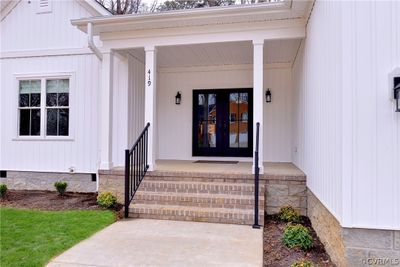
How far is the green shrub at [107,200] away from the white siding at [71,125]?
1.59 metres

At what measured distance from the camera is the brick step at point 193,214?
14.6 feet

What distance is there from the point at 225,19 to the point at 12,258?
14.2 feet

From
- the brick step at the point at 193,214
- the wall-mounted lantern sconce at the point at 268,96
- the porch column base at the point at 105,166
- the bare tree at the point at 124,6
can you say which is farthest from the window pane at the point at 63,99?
the bare tree at the point at 124,6

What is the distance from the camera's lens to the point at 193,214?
15.1 feet

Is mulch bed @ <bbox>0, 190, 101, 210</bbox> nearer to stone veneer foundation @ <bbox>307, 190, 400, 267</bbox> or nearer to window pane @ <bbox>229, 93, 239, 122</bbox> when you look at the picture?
window pane @ <bbox>229, 93, 239, 122</bbox>

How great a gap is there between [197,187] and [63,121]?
374cm

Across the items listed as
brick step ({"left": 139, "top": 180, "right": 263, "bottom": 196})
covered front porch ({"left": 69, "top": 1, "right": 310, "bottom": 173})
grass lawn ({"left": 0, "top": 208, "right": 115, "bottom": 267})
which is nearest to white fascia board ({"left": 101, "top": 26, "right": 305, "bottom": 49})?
covered front porch ({"left": 69, "top": 1, "right": 310, "bottom": 173})

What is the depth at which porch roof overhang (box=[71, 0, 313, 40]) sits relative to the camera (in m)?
4.84

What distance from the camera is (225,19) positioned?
17.0ft

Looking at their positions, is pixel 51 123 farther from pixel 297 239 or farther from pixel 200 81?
pixel 297 239

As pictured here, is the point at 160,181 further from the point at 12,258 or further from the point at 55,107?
the point at 55,107

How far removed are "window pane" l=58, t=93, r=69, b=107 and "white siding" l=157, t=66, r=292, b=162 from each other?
7.16ft

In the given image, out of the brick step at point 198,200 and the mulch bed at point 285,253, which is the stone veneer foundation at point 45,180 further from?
the mulch bed at point 285,253

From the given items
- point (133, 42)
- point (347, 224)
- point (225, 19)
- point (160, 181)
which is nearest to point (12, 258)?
point (160, 181)
